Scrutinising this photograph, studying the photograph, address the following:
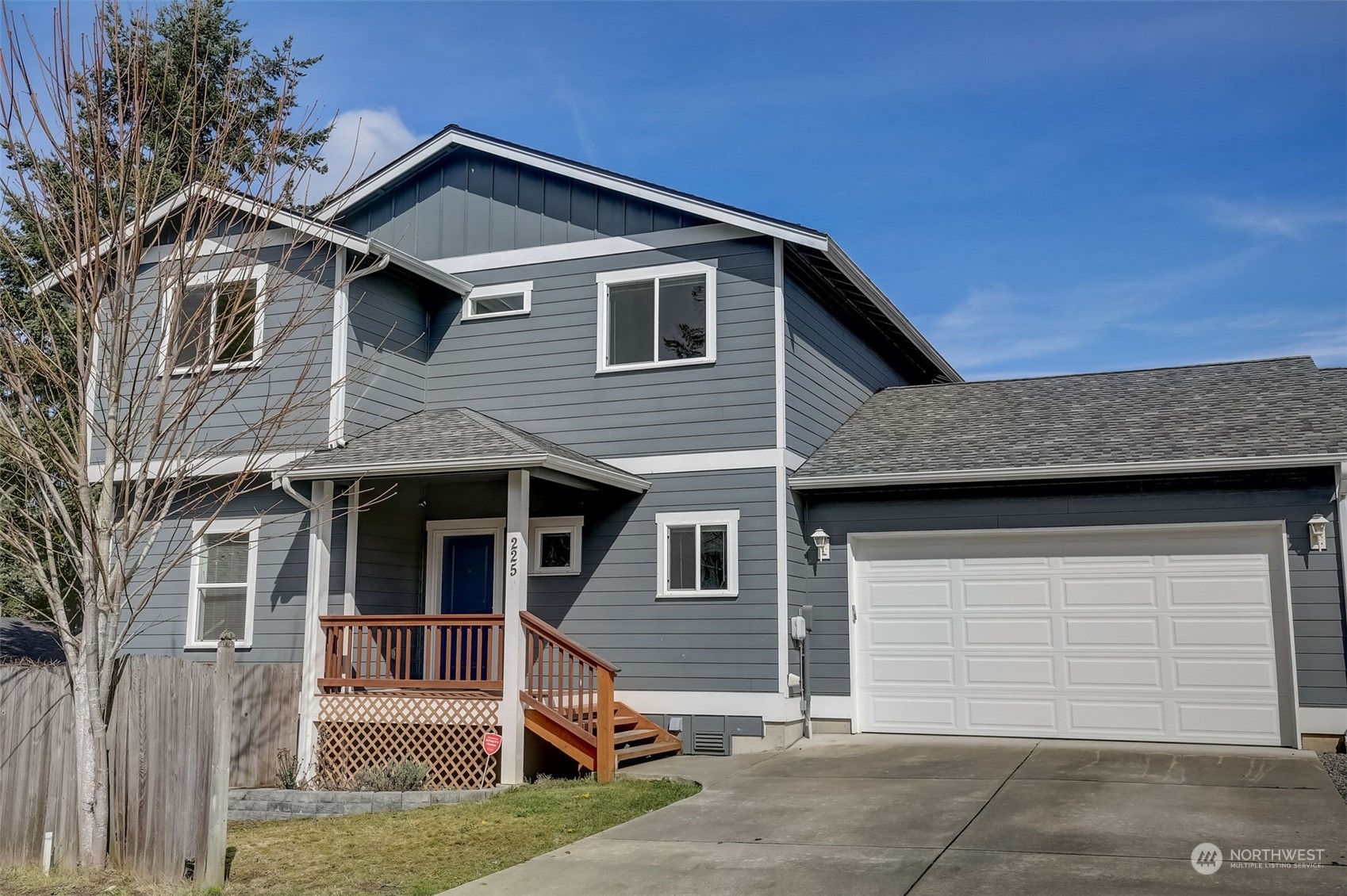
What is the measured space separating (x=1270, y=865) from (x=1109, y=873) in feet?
3.32

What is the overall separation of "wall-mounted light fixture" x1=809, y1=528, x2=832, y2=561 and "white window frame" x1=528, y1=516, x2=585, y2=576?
107 inches

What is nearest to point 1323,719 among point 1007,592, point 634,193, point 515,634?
point 1007,592

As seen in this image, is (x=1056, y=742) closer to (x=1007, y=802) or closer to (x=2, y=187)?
(x=1007, y=802)

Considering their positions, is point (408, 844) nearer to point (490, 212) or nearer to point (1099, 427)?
point (490, 212)

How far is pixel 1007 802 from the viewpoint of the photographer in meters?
8.79

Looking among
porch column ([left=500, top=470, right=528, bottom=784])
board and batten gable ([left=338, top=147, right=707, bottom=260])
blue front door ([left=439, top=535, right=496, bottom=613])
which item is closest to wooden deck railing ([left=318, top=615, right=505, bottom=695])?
porch column ([left=500, top=470, right=528, bottom=784])

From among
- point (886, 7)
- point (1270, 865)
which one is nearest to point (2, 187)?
point (1270, 865)

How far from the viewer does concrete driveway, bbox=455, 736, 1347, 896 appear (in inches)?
259

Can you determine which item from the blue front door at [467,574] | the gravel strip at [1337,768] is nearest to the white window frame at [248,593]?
A: the blue front door at [467,574]

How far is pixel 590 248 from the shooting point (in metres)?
13.8

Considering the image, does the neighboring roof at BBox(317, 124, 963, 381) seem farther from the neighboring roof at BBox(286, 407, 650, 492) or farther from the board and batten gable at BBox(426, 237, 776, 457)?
the neighboring roof at BBox(286, 407, 650, 492)

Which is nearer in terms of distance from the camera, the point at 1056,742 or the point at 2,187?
the point at 2,187

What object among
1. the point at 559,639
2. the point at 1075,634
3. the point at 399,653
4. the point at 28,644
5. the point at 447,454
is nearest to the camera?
the point at 559,639

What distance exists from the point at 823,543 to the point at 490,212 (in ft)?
19.4
